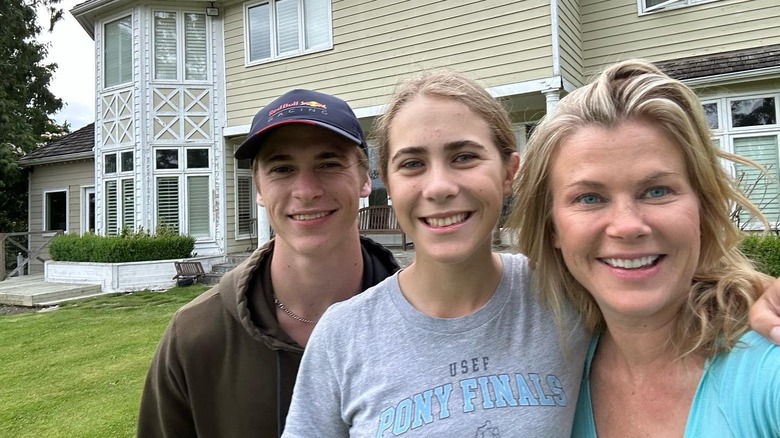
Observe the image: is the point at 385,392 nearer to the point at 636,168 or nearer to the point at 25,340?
the point at 636,168

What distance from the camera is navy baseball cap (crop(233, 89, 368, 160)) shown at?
1766 millimetres

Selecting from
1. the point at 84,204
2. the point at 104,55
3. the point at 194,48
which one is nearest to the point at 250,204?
the point at 194,48

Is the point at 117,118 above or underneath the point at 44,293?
above

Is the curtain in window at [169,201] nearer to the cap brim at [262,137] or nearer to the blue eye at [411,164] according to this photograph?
the cap brim at [262,137]

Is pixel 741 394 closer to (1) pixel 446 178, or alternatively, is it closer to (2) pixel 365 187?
(1) pixel 446 178

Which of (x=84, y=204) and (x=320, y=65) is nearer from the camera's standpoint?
(x=320, y=65)

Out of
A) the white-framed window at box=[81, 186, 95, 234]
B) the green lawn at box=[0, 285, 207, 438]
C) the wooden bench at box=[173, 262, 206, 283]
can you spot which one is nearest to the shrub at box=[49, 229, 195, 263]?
the wooden bench at box=[173, 262, 206, 283]

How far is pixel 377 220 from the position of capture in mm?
10977

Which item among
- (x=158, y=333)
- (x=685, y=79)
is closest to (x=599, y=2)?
(x=685, y=79)

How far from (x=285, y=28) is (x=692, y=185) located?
11.5 metres

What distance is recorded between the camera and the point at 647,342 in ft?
4.46

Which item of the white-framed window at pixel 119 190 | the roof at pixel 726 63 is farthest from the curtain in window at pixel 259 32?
the roof at pixel 726 63

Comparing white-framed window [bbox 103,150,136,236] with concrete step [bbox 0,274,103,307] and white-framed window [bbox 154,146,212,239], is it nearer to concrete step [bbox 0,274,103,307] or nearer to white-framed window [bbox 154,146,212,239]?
white-framed window [bbox 154,146,212,239]

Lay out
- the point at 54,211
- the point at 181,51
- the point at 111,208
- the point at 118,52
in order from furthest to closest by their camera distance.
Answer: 1. the point at 54,211
2. the point at 111,208
3. the point at 118,52
4. the point at 181,51
